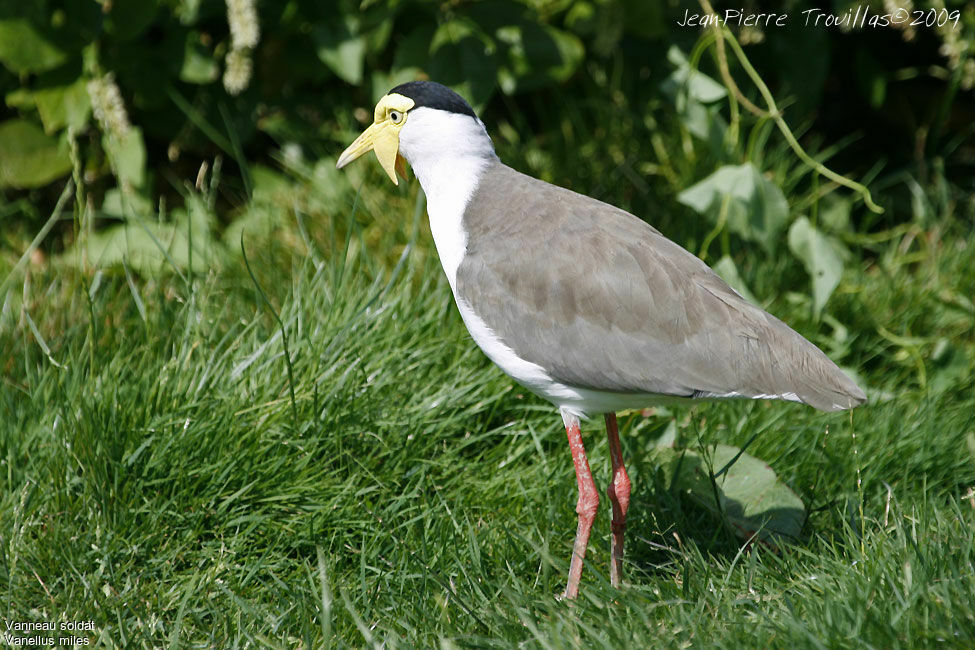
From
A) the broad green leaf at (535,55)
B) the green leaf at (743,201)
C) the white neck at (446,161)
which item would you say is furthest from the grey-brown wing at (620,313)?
the broad green leaf at (535,55)

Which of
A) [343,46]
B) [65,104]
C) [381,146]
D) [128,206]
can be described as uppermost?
[343,46]

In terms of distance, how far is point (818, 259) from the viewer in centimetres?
432

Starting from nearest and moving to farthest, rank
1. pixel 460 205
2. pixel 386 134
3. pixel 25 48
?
pixel 460 205 → pixel 386 134 → pixel 25 48

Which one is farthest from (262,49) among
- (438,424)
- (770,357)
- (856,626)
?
(856,626)

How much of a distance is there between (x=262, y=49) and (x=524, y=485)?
2.70 m

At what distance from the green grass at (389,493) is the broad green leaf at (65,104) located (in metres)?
0.79

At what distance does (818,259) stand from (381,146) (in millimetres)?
1888

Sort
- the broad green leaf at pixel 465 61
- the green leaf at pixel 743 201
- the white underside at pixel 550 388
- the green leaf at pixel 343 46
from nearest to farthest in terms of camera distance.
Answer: the white underside at pixel 550 388 → the green leaf at pixel 743 201 → the broad green leaf at pixel 465 61 → the green leaf at pixel 343 46

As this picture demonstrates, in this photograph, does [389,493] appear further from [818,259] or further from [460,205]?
[818,259]

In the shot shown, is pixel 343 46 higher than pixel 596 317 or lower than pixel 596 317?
higher

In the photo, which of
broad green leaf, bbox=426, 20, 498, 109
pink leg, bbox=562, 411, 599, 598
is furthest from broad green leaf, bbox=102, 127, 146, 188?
pink leg, bbox=562, 411, 599, 598

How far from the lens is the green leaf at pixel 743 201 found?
4215mm

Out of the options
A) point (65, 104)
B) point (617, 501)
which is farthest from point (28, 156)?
point (617, 501)

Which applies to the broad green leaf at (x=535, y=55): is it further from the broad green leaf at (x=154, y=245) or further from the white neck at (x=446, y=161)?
the broad green leaf at (x=154, y=245)
